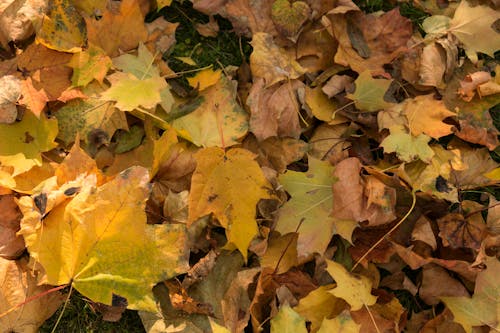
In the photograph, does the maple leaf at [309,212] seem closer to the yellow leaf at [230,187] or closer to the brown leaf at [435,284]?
the yellow leaf at [230,187]

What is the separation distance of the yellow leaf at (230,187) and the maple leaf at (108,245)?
141 mm

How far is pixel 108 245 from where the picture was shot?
1.34m

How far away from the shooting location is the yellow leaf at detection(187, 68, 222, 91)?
1.63 meters

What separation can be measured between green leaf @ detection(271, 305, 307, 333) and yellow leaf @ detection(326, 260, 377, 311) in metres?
0.12

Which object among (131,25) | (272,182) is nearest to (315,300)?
(272,182)

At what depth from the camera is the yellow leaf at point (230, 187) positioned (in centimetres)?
138

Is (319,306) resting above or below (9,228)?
below

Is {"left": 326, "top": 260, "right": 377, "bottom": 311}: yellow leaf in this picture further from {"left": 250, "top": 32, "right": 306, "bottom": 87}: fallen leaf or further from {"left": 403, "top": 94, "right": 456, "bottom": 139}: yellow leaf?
{"left": 250, "top": 32, "right": 306, "bottom": 87}: fallen leaf

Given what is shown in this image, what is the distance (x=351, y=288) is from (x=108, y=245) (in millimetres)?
674

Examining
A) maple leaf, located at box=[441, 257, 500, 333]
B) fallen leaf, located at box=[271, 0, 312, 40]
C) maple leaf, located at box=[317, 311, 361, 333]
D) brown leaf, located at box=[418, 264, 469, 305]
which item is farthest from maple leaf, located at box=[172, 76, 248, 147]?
maple leaf, located at box=[441, 257, 500, 333]

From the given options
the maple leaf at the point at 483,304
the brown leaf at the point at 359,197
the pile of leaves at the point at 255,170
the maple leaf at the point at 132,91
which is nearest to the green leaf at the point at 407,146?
the pile of leaves at the point at 255,170

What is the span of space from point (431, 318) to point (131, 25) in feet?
4.29

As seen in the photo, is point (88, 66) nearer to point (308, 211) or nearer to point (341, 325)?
point (308, 211)

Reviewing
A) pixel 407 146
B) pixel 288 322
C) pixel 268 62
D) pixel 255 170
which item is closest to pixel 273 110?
pixel 268 62
